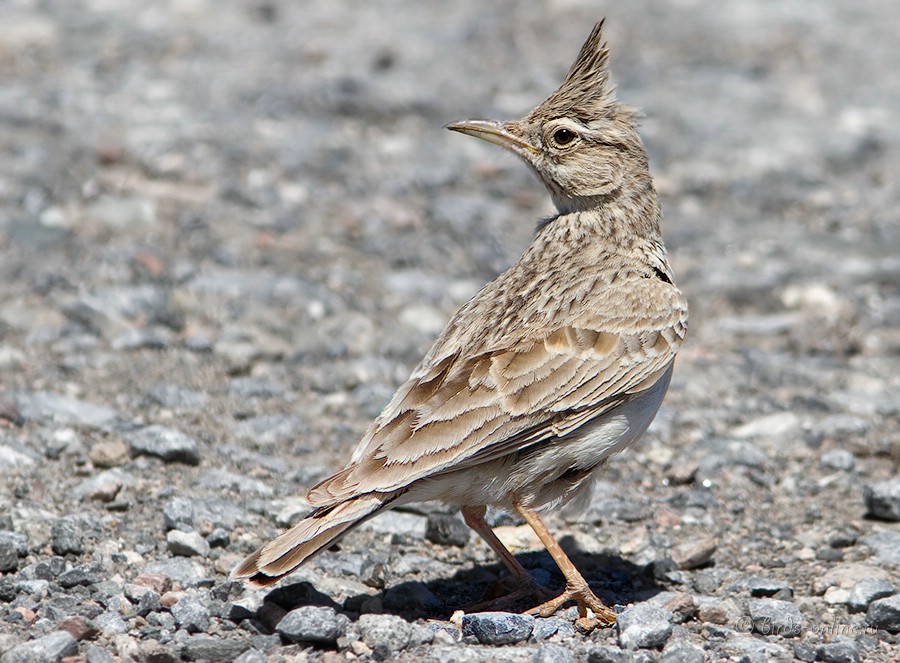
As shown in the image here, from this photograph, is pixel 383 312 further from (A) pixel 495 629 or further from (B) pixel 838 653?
(B) pixel 838 653

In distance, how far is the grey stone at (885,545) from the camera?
581cm

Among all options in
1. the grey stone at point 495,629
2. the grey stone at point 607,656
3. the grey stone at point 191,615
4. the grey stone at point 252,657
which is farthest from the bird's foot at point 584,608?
the grey stone at point 191,615

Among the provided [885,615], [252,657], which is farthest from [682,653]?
[252,657]

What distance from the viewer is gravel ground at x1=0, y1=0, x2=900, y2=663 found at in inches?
201

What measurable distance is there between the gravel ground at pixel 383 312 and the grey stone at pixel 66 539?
0.6 inches

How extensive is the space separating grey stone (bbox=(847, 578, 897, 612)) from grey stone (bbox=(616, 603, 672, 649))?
92 cm

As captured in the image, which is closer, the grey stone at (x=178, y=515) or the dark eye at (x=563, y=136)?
the grey stone at (x=178, y=515)

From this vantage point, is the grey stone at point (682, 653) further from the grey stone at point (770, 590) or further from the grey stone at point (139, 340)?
the grey stone at point (139, 340)

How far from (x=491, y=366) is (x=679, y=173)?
622cm

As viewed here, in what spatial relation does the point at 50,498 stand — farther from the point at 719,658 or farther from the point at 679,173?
the point at 679,173

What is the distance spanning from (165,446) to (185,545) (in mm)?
970

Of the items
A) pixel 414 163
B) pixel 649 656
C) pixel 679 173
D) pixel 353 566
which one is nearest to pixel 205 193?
pixel 414 163

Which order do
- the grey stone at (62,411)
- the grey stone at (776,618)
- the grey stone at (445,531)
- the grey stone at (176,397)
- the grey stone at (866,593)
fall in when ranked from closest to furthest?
the grey stone at (776,618), the grey stone at (866,593), the grey stone at (445,531), the grey stone at (62,411), the grey stone at (176,397)

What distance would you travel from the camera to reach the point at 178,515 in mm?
5598
